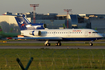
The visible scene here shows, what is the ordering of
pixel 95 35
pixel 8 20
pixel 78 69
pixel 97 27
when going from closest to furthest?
pixel 78 69
pixel 95 35
pixel 8 20
pixel 97 27

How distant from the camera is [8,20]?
367ft

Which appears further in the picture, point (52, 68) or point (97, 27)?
point (97, 27)

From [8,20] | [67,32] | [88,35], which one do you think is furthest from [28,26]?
[8,20]

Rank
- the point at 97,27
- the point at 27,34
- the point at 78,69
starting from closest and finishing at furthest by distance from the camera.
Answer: the point at 78,69
the point at 27,34
the point at 97,27

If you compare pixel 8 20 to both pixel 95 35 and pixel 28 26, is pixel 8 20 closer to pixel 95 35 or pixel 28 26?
pixel 28 26

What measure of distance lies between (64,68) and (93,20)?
123261mm

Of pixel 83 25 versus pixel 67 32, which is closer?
pixel 67 32

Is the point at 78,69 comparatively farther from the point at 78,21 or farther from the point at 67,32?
the point at 78,21

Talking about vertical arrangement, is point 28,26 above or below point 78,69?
above

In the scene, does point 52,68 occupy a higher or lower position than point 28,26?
lower

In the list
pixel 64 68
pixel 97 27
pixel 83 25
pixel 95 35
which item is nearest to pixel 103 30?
pixel 97 27

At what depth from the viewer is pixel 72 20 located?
137 meters

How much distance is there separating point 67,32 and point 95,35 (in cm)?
633

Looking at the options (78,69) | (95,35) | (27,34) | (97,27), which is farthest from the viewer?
(97,27)
